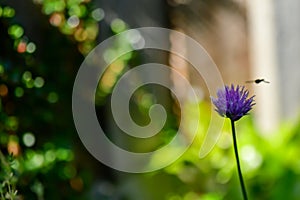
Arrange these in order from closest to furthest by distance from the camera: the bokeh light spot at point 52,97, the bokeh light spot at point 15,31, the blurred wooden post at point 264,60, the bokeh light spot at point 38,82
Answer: the bokeh light spot at point 15,31
the bokeh light spot at point 38,82
the bokeh light spot at point 52,97
the blurred wooden post at point 264,60

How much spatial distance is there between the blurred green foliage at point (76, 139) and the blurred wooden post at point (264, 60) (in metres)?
0.12

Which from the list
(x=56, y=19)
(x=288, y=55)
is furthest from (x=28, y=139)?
(x=288, y=55)

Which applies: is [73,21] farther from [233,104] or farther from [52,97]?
[233,104]

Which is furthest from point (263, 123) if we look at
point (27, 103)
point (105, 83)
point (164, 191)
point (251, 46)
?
point (27, 103)

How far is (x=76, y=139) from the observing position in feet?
8.13

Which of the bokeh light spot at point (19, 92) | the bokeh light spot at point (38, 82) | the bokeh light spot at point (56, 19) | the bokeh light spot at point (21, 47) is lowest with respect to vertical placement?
the bokeh light spot at point (19, 92)

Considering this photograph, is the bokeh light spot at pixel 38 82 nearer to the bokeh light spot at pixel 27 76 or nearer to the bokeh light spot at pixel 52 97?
the bokeh light spot at pixel 27 76

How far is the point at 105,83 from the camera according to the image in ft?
8.17

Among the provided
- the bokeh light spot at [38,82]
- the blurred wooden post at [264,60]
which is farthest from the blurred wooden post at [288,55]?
the bokeh light spot at [38,82]

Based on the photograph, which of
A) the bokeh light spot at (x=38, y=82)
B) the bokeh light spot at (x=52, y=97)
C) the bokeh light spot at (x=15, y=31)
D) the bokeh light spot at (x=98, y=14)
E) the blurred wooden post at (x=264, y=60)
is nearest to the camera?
the bokeh light spot at (x=15, y=31)

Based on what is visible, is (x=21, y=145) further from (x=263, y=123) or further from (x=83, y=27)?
(x=263, y=123)

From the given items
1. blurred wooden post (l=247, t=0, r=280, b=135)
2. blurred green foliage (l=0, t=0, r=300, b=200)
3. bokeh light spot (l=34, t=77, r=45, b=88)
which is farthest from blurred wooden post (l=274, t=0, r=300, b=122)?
bokeh light spot (l=34, t=77, r=45, b=88)

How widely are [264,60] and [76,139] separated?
0.84m

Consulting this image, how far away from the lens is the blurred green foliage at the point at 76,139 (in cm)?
206
